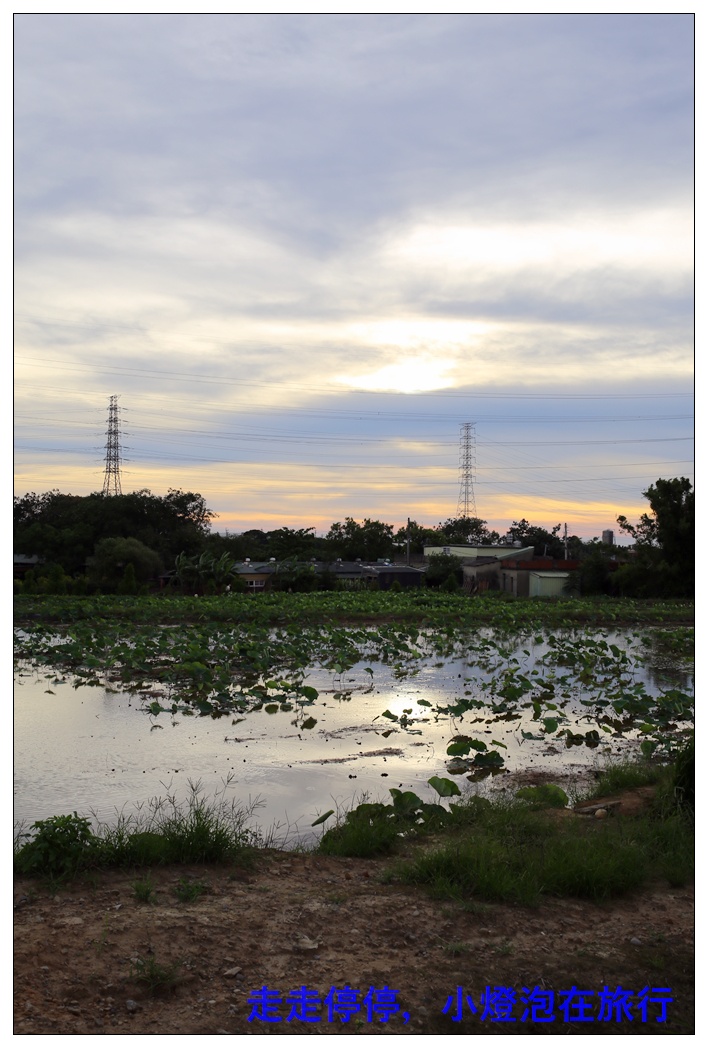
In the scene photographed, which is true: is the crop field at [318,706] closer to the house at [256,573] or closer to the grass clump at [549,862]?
the grass clump at [549,862]

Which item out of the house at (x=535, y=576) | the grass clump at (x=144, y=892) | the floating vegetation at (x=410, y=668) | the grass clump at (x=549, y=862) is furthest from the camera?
the house at (x=535, y=576)

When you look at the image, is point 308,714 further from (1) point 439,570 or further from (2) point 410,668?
(1) point 439,570

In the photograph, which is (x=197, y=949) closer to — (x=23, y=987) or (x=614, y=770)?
(x=23, y=987)

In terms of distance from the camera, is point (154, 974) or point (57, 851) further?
point (57, 851)

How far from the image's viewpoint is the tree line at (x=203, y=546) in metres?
28.1

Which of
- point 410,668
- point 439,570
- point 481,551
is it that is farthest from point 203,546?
point 410,668

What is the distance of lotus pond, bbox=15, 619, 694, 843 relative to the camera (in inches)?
258

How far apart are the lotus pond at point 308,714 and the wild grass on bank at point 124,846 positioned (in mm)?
777

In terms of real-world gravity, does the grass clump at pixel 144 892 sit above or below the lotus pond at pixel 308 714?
above

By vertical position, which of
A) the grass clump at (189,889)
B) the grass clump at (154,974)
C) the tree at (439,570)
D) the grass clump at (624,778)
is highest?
the tree at (439,570)

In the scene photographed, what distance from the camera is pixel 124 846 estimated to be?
4551mm

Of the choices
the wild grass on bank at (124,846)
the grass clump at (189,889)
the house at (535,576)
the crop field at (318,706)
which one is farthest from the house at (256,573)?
the grass clump at (189,889)

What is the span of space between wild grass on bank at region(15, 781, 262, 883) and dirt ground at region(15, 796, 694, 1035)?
5.0 inches

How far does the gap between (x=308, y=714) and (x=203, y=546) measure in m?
30.9
